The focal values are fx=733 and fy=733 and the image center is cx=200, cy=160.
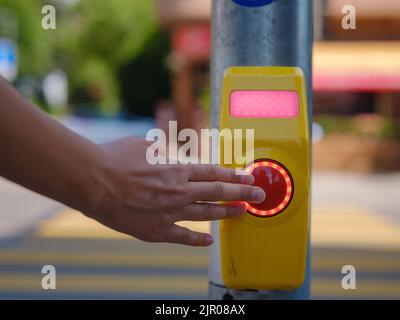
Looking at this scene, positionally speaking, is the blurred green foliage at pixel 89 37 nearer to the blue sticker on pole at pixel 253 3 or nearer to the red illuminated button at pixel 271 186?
the blue sticker on pole at pixel 253 3

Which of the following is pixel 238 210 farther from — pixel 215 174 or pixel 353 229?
pixel 353 229

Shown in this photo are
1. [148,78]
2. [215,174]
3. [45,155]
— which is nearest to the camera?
[45,155]

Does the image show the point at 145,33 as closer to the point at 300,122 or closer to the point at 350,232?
the point at 350,232

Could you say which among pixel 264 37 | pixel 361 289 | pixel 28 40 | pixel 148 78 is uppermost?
pixel 28 40

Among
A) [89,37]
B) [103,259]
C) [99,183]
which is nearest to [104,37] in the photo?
[89,37]

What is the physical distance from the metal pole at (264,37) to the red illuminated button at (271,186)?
232 millimetres

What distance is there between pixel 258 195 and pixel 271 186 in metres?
0.06

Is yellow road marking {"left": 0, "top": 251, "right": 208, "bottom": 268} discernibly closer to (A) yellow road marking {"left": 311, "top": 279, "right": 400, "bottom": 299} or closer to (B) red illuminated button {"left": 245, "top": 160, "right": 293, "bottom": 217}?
(A) yellow road marking {"left": 311, "top": 279, "right": 400, "bottom": 299}

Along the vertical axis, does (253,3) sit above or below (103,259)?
above

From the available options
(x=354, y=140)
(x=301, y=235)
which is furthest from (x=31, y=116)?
(x=354, y=140)

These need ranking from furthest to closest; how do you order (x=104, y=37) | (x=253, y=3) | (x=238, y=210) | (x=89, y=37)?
(x=104, y=37) → (x=89, y=37) → (x=253, y=3) → (x=238, y=210)

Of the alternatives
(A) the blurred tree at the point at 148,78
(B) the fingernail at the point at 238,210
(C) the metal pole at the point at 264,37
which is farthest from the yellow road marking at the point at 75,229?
(A) the blurred tree at the point at 148,78

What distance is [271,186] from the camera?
160cm

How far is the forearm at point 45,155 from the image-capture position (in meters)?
1.22
